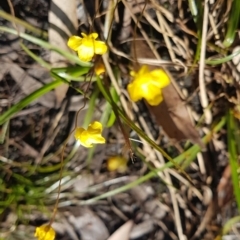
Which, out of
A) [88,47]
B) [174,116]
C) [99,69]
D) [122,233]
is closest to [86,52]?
[88,47]

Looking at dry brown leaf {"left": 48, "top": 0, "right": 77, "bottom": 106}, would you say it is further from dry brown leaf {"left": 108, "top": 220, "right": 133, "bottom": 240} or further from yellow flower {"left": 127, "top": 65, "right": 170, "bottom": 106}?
dry brown leaf {"left": 108, "top": 220, "right": 133, "bottom": 240}

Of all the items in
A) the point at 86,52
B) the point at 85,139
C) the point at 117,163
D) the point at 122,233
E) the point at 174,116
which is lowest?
the point at 122,233

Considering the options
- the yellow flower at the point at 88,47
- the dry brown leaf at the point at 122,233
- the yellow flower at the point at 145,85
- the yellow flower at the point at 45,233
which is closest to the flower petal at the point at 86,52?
the yellow flower at the point at 88,47

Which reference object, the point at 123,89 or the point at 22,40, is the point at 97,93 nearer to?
the point at 123,89

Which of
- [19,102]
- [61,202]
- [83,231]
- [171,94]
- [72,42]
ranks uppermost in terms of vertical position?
[72,42]

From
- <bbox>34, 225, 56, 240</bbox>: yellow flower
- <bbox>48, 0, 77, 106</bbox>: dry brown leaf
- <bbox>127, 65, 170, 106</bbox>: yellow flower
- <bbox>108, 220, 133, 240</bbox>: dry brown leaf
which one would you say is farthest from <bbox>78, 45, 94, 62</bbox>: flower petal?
<bbox>108, 220, 133, 240</bbox>: dry brown leaf

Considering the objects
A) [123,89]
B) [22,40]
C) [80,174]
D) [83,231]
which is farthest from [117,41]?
[83,231]

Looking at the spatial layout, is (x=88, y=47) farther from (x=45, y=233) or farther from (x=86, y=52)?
(x=45, y=233)
